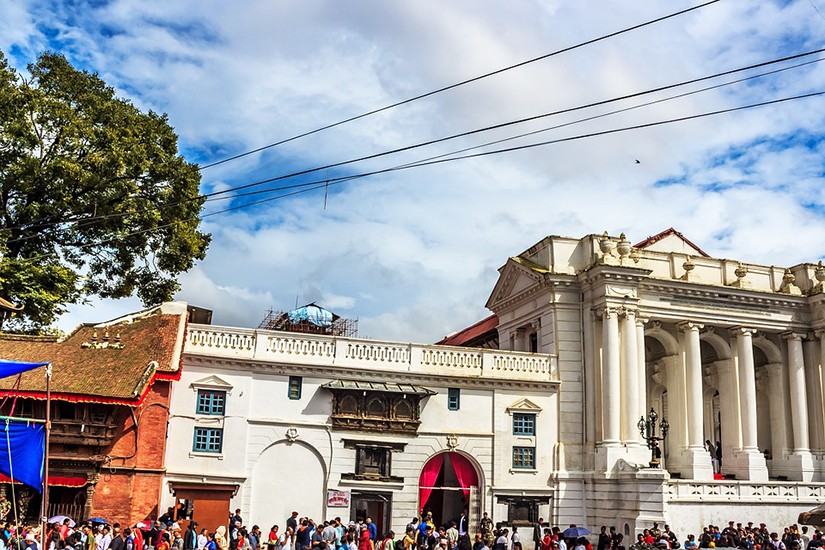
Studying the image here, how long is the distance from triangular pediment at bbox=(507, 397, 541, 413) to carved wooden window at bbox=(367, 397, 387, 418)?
17.8 feet

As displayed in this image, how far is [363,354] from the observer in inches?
1249

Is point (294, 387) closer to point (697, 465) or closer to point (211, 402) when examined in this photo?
point (211, 402)

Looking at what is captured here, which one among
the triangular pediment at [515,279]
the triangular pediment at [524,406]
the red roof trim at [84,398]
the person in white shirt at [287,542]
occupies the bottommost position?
the person in white shirt at [287,542]

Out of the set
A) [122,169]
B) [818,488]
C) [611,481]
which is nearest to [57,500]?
[122,169]

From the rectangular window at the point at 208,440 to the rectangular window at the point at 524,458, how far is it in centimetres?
1194

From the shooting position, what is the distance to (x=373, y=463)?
100 feet

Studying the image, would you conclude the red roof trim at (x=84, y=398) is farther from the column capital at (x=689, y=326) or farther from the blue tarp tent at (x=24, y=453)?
the column capital at (x=689, y=326)

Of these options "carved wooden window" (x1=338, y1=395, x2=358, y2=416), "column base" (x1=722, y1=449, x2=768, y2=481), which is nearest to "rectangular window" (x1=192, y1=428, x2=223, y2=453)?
"carved wooden window" (x1=338, y1=395, x2=358, y2=416)

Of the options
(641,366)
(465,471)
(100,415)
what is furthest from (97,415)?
(641,366)

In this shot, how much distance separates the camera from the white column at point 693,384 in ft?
115

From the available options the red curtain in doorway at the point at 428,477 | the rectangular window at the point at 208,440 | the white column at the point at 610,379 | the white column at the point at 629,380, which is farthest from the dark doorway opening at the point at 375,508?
the white column at the point at 629,380

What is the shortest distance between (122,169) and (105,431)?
11932 mm

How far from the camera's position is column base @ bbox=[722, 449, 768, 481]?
35.5 meters

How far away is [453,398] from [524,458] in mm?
3920
